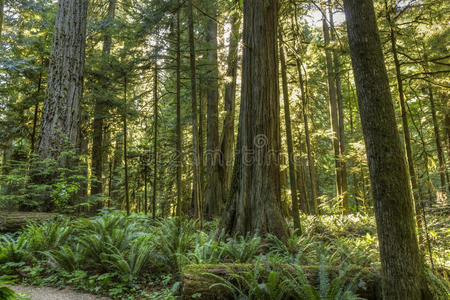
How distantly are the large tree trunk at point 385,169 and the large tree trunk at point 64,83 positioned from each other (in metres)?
7.00

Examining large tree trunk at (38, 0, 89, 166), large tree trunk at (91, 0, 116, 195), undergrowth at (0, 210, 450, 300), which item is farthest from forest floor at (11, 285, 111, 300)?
large tree trunk at (91, 0, 116, 195)

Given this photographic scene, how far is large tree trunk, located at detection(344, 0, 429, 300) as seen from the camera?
2.33 meters

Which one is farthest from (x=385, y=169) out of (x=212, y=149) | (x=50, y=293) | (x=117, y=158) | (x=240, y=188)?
(x=117, y=158)

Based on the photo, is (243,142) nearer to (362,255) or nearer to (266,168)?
(266,168)

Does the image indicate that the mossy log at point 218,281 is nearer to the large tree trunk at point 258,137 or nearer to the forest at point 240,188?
the forest at point 240,188

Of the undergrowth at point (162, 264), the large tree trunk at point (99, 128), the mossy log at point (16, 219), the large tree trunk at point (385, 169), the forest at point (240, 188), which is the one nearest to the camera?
the large tree trunk at point (385, 169)

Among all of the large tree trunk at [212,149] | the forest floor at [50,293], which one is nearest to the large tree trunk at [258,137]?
the forest floor at [50,293]

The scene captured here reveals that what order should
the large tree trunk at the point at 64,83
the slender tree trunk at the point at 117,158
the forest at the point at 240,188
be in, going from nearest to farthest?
the forest at the point at 240,188, the large tree trunk at the point at 64,83, the slender tree trunk at the point at 117,158

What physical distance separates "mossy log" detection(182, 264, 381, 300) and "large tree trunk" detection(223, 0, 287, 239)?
1.95 m

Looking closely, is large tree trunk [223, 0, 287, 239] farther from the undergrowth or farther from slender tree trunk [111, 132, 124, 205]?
slender tree trunk [111, 132, 124, 205]

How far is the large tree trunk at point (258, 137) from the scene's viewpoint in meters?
5.26

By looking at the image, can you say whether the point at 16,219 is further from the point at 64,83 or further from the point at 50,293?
the point at 64,83

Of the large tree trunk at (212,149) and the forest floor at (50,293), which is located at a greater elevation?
the large tree trunk at (212,149)

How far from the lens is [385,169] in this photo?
2.39 metres
